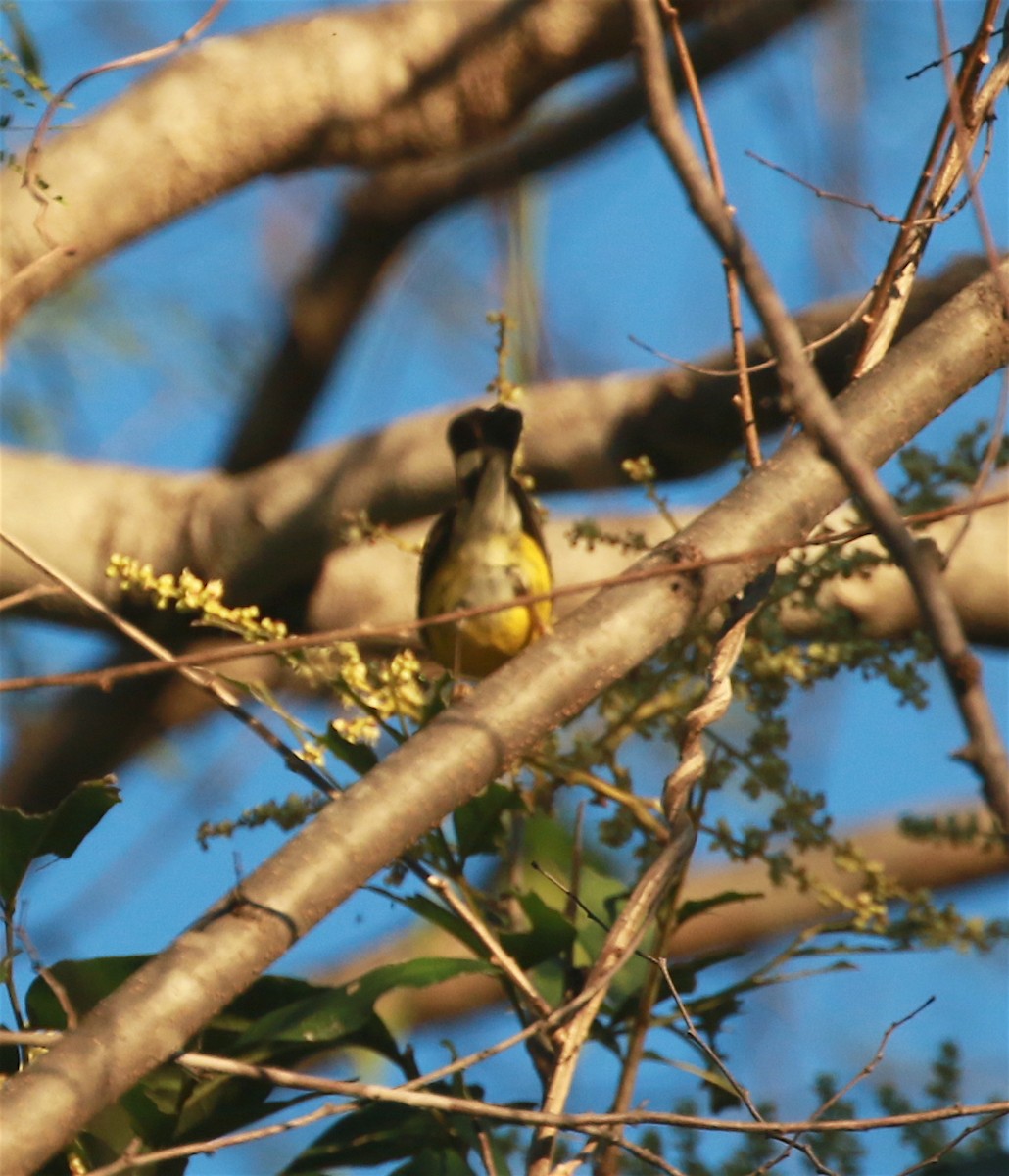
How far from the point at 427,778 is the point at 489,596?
159 centimetres

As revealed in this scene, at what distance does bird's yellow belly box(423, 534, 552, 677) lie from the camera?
2.86 m

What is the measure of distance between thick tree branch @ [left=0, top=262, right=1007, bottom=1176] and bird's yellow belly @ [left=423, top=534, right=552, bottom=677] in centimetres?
132

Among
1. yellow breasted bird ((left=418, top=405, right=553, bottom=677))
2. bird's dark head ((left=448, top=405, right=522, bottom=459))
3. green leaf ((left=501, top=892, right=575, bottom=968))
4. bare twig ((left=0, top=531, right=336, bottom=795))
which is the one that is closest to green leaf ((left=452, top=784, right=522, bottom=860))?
green leaf ((left=501, top=892, right=575, bottom=968))

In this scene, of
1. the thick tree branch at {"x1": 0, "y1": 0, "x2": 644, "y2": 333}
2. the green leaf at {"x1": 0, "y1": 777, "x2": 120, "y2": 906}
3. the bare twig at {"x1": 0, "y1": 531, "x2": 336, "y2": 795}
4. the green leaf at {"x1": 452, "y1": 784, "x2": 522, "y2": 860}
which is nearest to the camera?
the bare twig at {"x1": 0, "y1": 531, "x2": 336, "y2": 795}

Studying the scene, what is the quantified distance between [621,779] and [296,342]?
244cm

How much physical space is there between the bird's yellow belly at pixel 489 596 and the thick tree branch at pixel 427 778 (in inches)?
51.9

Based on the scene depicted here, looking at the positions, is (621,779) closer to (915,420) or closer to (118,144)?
(915,420)

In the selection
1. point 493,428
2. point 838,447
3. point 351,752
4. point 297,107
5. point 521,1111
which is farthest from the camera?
point 297,107

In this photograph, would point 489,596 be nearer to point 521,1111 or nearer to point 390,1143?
point 390,1143

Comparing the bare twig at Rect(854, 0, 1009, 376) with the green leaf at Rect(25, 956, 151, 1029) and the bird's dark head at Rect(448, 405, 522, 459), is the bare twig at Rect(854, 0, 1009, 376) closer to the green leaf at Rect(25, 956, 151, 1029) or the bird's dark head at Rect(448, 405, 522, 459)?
the bird's dark head at Rect(448, 405, 522, 459)

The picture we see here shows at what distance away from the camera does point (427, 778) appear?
134cm

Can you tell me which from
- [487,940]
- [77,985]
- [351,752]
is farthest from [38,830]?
[487,940]

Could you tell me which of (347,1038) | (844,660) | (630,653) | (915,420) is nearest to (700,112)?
(915,420)

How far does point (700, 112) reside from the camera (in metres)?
1.51
